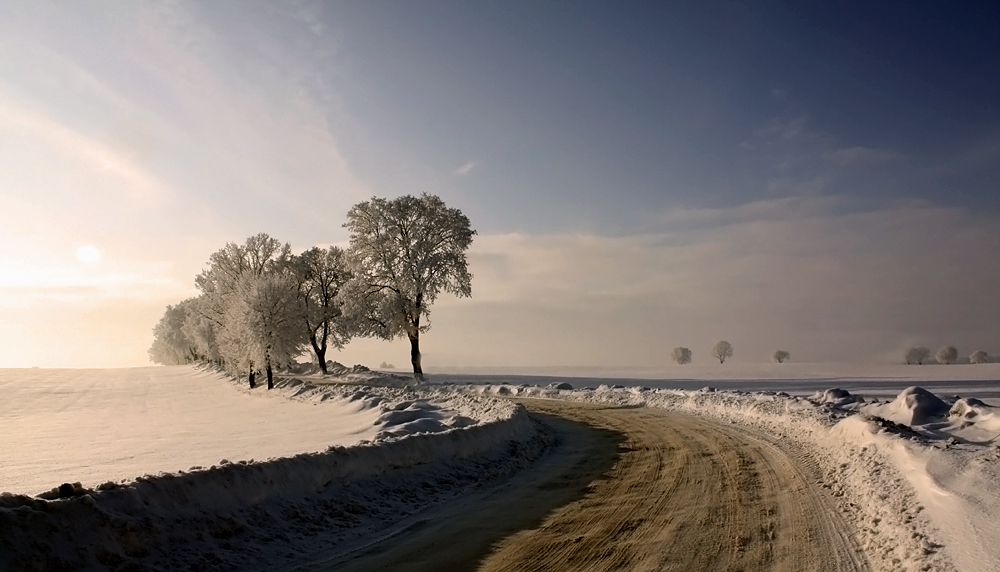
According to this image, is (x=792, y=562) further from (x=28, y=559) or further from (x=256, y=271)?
(x=256, y=271)

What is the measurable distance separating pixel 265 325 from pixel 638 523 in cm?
4208

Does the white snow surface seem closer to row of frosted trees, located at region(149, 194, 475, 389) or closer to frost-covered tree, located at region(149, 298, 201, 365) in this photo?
row of frosted trees, located at region(149, 194, 475, 389)

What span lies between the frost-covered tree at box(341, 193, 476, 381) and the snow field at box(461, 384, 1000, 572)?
92.0ft

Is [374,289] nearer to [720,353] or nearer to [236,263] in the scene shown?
[236,263]

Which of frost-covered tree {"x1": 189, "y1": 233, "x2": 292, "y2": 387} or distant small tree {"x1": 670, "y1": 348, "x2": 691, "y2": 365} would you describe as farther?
distant small tree {"x1": 670, "y1": 348, "x2": 691, "y2": 365}

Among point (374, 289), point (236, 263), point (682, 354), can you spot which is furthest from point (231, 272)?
point (682, 354)

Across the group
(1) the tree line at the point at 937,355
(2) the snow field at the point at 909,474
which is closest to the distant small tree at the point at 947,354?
(1) the tree line at the point at 937,355

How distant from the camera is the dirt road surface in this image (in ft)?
23.2

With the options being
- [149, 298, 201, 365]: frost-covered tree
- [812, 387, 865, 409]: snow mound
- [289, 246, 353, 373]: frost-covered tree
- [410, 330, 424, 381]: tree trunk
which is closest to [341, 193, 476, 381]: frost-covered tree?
[410, 330, 424, 381]: tree trunk

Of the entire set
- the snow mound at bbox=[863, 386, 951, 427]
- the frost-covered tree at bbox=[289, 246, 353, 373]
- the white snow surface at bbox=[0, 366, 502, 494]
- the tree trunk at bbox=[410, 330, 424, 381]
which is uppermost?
the frost-covered tree at bbox=[289, 246, 353, 373]

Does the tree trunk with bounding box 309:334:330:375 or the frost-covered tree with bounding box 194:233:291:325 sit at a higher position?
the frost-covered tree with bounding box 194:233:291:325

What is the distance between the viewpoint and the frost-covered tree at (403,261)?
44094 mm

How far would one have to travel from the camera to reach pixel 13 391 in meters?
54.9

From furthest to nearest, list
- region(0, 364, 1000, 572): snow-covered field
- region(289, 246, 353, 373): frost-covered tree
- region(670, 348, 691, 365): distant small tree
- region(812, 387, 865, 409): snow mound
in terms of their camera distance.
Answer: region(670, 348, 691, 365): distant small tree → region(289, 246, 353, 373): frost-covered tree → region(812, 387, 865, 409): snow mound → region(0, 364, 1000, 572): snow-covered field
